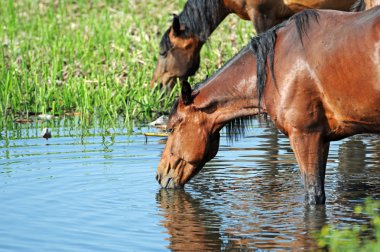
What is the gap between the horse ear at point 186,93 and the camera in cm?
739

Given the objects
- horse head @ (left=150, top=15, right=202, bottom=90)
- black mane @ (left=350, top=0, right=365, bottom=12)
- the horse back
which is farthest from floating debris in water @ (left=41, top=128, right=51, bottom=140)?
the horse back

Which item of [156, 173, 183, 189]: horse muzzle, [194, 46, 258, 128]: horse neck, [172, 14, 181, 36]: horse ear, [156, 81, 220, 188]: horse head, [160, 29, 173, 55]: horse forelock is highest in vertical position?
[172, 14, 181, 36]: horse ear

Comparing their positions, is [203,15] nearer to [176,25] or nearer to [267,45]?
[176,25]

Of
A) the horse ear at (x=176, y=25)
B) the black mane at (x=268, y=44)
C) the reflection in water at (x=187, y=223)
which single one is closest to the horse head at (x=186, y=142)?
the reflection in water at (x=187, y=223)

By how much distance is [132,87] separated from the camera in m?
12.0

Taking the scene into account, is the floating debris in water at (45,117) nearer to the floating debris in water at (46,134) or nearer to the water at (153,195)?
the water at (153,195)

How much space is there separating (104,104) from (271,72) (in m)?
4.46

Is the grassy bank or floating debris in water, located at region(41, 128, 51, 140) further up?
the grassy bank

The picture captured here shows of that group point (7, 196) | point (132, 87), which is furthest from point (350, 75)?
point (132, 87)

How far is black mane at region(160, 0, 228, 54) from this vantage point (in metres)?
12.2

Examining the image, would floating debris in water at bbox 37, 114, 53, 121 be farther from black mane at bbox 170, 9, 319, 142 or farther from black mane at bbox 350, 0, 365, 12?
black mane at bbox 170, 9, 319, 142

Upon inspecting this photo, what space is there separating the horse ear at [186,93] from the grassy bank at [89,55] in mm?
3227

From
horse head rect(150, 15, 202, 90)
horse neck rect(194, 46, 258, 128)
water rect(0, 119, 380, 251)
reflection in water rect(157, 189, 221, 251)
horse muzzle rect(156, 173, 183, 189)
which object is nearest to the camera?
reflection in water rect(157, 189, 221, 251)

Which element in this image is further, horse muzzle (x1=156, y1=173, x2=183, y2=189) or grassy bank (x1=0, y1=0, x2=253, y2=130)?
grassy bank (x1=0, y1=0, x2=253, y2=130)
